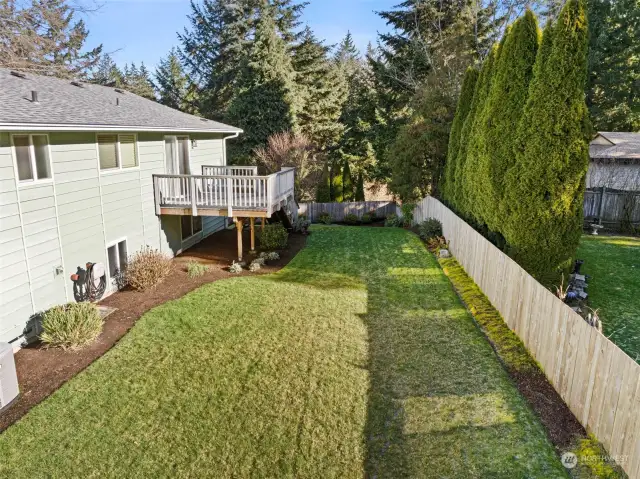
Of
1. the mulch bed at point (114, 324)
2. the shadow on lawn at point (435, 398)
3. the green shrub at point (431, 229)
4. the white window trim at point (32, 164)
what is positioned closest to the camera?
the shadow on lawn at point (435, 398)

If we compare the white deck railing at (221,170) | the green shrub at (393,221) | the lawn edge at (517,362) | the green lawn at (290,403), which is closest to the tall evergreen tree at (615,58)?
the green shrub at (393,221)

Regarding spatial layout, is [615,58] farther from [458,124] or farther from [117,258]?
[117,258]

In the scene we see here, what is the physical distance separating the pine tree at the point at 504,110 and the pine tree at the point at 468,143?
1581 mm

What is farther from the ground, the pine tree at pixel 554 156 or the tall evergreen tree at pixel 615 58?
the tall evergreen tree at pixel 615 58

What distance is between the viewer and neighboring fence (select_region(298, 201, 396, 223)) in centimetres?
2412

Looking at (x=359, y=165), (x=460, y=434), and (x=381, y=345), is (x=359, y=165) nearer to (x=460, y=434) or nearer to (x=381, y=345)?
(x=381, y=345)

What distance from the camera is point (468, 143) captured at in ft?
47.8

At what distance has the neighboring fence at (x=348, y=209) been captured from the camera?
79.2 ft

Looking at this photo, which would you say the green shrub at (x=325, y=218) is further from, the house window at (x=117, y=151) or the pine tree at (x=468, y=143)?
the house window at (x=117, y=151)

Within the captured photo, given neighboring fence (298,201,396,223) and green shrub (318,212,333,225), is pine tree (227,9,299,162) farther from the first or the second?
green shrub (318,212,333,225)

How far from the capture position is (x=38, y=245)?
8.06m

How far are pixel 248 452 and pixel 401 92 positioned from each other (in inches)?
1170

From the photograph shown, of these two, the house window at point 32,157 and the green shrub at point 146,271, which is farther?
the green shrub at point 146,271

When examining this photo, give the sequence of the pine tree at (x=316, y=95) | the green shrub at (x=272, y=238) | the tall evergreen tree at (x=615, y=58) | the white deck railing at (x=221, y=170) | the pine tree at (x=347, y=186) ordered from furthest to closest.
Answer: the pine tree at (x=316, y=95), the tall evergreen tree at (x=615, y=58), the pine tree at (x=347, y=186), the white deck railing at (x=221, y=170), the green shrub at (x=272, y=238)
